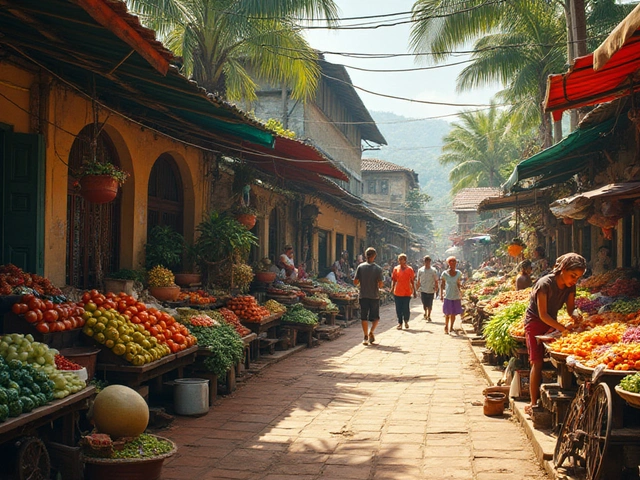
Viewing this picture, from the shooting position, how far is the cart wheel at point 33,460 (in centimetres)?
421

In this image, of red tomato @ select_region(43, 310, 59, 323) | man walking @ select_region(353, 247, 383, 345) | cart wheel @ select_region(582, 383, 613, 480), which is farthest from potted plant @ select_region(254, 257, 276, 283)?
cart wheel @ select_region(582, 383, 613, 480)

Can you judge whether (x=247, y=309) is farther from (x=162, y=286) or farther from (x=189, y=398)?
(x=189, y=398)

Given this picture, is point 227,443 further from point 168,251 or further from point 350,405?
point 168,251

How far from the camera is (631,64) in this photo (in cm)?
689

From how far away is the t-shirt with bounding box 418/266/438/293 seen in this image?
17.0 meters

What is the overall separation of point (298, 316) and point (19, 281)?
6.84m

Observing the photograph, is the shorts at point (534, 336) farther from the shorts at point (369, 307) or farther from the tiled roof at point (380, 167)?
the tiled roof at point (380, 167)

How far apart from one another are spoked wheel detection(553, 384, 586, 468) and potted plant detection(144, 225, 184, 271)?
7.20 meters

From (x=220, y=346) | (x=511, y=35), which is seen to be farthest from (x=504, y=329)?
(x=511, y=35)

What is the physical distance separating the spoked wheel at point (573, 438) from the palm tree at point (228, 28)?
411 inches

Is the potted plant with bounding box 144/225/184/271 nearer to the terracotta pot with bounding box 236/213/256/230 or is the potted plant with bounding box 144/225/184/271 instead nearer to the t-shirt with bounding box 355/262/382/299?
the terracotta pot with bounding box 236/213/256/230

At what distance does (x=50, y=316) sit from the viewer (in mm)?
6102

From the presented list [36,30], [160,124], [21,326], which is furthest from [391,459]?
[160,124]

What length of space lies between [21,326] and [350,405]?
152 inches
